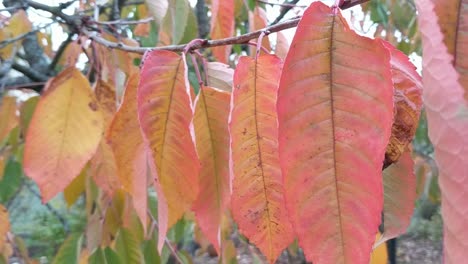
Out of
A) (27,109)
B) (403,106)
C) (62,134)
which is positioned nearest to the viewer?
(403,106)

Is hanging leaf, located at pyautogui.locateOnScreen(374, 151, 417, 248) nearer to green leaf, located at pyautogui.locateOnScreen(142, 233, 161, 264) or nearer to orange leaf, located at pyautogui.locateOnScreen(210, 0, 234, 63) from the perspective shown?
orange leaf, located at pyautogui.locateOnScreen(210, 0, 234, 63)

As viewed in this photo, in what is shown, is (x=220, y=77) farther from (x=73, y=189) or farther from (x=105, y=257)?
(x=73, y=189)

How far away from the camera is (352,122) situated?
264 millimetres

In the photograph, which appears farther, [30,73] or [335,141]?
[30,73]

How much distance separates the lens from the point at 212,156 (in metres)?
0.47

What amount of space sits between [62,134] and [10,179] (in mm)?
997

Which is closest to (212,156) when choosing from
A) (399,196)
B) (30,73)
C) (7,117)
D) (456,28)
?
(399,196)

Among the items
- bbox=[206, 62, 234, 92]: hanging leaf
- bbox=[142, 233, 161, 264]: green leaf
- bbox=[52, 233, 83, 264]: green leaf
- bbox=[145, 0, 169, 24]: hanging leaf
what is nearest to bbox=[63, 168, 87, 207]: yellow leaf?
bbox=[52, 233, 83, 264]: green leaf

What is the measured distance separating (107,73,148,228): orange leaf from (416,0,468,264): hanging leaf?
32 centimetres

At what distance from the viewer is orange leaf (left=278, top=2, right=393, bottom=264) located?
0.26 m

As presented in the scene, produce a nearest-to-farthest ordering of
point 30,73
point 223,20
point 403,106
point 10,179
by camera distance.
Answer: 1. point 403,106
2. point 223,20
3. point 30,73
4. point 10,179

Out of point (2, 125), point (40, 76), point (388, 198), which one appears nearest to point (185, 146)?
point (388, 198)

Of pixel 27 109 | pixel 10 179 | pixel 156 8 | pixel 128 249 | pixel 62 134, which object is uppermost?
pixel 156 8

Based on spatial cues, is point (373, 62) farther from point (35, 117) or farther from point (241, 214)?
point (35, 117)
